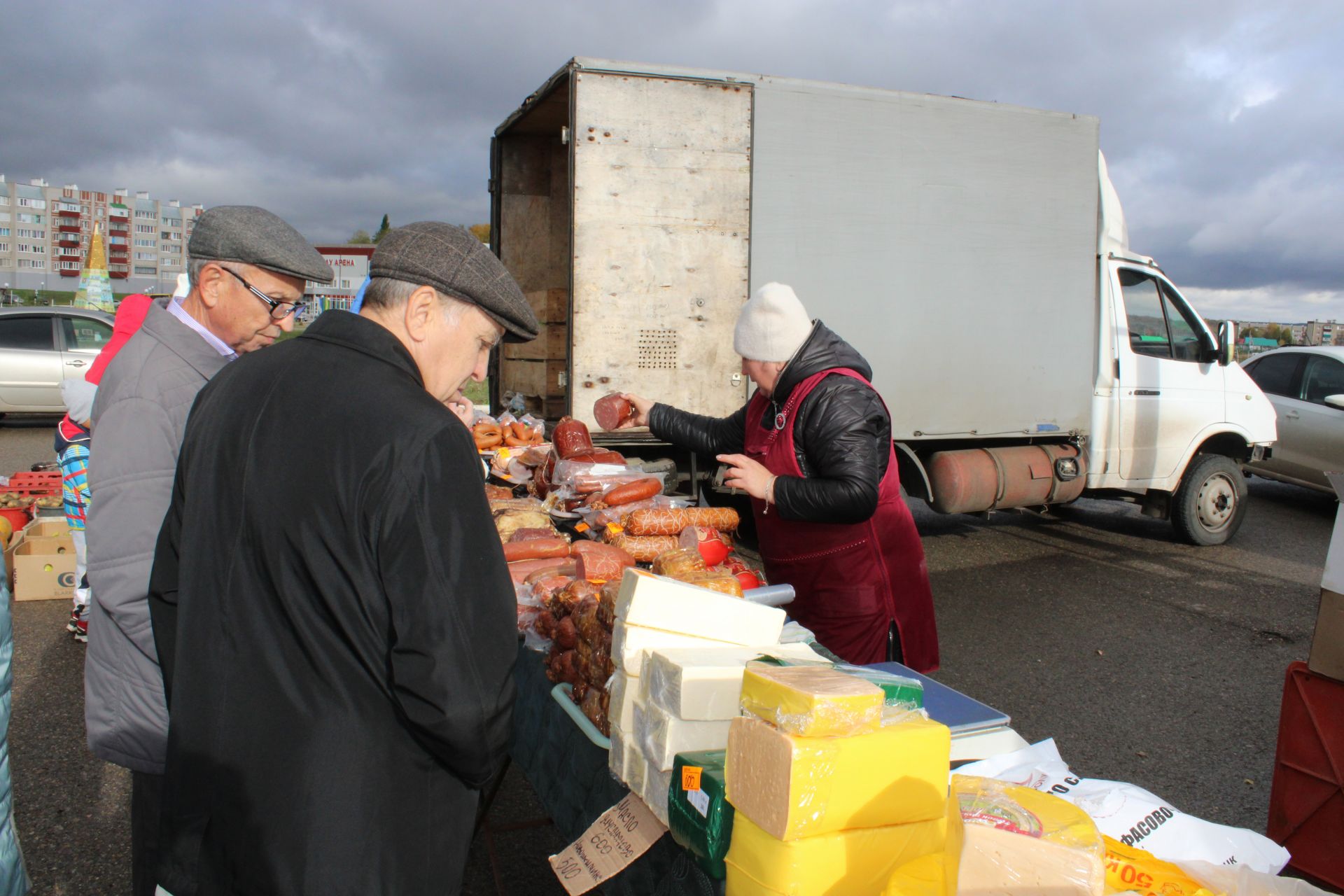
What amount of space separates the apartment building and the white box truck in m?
106

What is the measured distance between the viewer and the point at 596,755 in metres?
2.04

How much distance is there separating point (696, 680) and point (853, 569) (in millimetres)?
1554

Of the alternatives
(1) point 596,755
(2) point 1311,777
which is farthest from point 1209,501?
(1) point 596,755

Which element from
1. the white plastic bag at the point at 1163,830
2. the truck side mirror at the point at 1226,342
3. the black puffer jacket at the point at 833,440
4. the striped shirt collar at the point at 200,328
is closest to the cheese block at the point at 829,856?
the white plastic bag at the point at 1163,830

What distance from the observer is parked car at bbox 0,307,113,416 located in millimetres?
12344

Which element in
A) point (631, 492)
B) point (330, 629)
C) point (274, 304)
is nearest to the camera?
point (330, 629)

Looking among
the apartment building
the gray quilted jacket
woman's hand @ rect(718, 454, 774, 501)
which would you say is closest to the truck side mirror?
woman's hand @ rect(718, 454, 774, 501)

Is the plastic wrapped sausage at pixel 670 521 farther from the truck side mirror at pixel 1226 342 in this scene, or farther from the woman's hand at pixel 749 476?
the truck side mirror at pixel 1226 342

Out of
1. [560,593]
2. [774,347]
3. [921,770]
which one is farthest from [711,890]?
[774,347]

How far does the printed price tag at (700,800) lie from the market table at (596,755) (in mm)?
139

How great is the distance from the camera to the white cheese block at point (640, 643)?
5.61 feet

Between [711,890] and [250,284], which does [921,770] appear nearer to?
[711,890]

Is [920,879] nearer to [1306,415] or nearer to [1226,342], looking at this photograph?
[1226,342]

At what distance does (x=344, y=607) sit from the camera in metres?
1.29
